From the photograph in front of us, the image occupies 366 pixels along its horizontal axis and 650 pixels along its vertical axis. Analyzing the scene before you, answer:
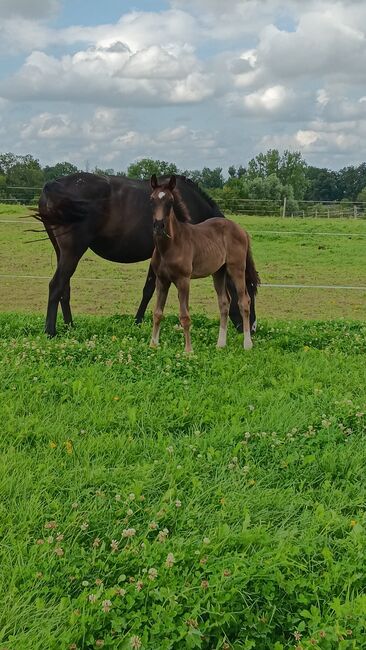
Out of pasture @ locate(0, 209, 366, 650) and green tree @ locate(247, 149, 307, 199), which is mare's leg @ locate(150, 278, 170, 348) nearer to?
pasture @ locate(0, 209, 366, 650)

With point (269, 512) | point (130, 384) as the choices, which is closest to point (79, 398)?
point (130, 384)

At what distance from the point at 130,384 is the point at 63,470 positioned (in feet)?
5.30

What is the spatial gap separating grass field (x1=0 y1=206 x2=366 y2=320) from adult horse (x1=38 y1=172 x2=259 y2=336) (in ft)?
8.74

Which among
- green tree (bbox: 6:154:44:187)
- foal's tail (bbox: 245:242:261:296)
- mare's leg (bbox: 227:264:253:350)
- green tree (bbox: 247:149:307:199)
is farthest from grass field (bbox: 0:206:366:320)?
green tree (bbox: 247:149:307:199)

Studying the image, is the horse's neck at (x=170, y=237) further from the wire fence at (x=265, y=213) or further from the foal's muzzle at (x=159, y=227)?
the wire fence at (x=265, y=213)

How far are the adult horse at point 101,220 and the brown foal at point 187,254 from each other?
1.97 feet

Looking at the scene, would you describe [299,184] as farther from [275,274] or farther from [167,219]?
[167,219]

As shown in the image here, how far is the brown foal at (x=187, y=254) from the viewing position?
617 cm

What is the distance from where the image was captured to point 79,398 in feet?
16.1

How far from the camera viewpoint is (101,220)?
7.84m

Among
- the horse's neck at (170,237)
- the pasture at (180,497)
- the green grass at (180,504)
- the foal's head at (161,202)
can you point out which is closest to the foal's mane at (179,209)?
the horse's neck at (170,237)

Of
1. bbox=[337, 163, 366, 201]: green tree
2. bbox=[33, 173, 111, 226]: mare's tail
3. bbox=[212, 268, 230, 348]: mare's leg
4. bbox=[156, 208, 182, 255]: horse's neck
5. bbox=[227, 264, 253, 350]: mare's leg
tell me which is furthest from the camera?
bbox=[337, 163, 366, 201]: green tree

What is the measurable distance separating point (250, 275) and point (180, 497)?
4768 mm

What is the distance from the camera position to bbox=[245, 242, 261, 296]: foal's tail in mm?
7734
